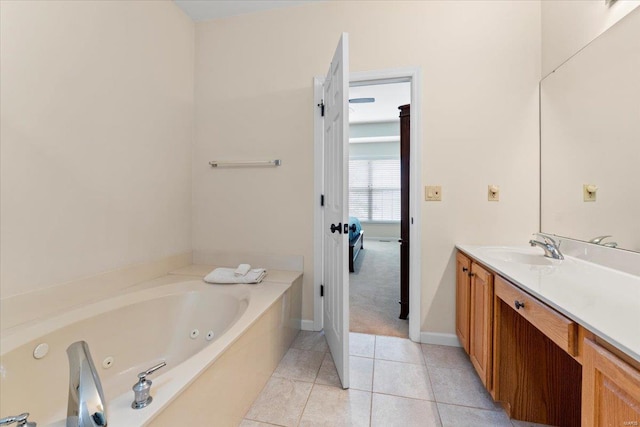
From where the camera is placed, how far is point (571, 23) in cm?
157

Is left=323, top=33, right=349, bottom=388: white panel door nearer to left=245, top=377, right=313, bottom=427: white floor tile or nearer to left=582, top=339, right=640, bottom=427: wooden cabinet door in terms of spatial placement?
left=245, top=377, right=313, bottom=427: white floor tile

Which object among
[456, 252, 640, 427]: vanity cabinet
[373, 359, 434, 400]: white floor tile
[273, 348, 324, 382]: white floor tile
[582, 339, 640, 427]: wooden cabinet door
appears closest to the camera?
[582, 339, 640, 427]: wooden cabinet door

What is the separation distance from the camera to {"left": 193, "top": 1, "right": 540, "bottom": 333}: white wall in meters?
1.86

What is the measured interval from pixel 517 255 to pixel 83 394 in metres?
2.04

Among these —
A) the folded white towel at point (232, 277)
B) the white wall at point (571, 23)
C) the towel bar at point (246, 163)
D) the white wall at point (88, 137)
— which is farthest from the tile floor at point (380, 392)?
the white wall at point (571, 23)

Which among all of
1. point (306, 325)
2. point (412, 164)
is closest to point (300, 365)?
point (306, 325)

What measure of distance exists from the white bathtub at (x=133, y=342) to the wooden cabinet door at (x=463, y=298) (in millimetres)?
1173

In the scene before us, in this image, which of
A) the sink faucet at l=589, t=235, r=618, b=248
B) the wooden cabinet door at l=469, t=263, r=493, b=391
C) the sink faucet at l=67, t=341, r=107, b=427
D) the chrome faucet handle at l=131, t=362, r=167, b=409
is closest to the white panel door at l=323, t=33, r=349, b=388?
the wooden cabinet door at l=469, t=263, r=493, b=391

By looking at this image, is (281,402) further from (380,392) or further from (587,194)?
(587,194)

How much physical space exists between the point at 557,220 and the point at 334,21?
2.08 meters

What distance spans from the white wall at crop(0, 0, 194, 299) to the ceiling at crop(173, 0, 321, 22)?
9 centimetres

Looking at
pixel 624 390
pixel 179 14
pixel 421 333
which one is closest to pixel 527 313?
pixel 624 390

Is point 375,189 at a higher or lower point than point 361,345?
higher

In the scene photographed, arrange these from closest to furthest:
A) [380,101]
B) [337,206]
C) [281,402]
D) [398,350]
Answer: [281,402] < [337,206] < [398,350] < [380,101]
